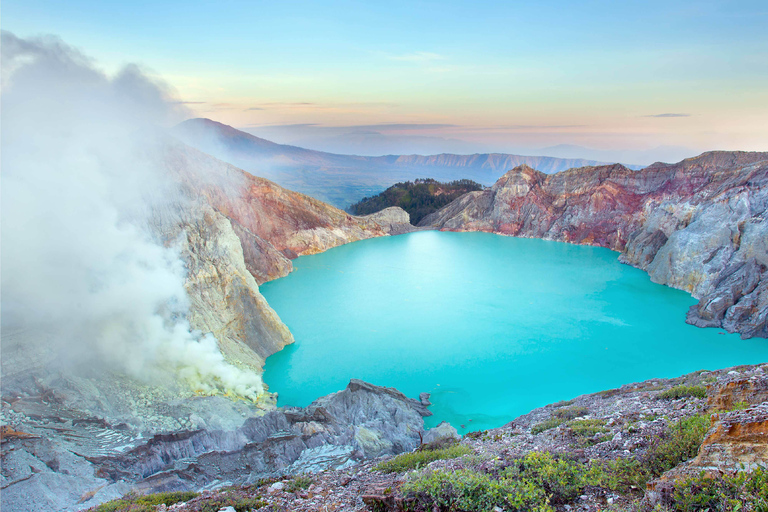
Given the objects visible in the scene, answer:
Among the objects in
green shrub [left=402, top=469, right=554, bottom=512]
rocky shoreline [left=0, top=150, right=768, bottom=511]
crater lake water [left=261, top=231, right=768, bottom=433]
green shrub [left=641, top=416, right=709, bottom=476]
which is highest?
green shrub [left=641, top=416, right=709, bottom=476]

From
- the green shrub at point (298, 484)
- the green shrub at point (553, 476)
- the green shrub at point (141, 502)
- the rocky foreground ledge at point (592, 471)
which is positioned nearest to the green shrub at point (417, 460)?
the rocky foreground ledge at point (592, 471)

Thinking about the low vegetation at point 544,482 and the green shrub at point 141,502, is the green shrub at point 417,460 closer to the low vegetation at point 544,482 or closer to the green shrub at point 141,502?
the low vegetation at point 544,482

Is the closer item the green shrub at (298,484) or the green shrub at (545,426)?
the green shrub at (298,484)

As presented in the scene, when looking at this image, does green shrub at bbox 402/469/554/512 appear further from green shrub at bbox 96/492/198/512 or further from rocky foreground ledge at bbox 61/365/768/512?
green shrub at bbox 96/492/198/512

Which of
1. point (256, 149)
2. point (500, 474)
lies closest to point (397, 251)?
point (500, 474)

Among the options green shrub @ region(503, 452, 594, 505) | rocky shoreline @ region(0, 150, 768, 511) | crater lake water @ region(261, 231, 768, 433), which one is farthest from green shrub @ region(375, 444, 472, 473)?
crater lake water @ region(261, 231, 768, 433)

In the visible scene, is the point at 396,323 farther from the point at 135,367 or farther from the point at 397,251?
the point at 397,251
